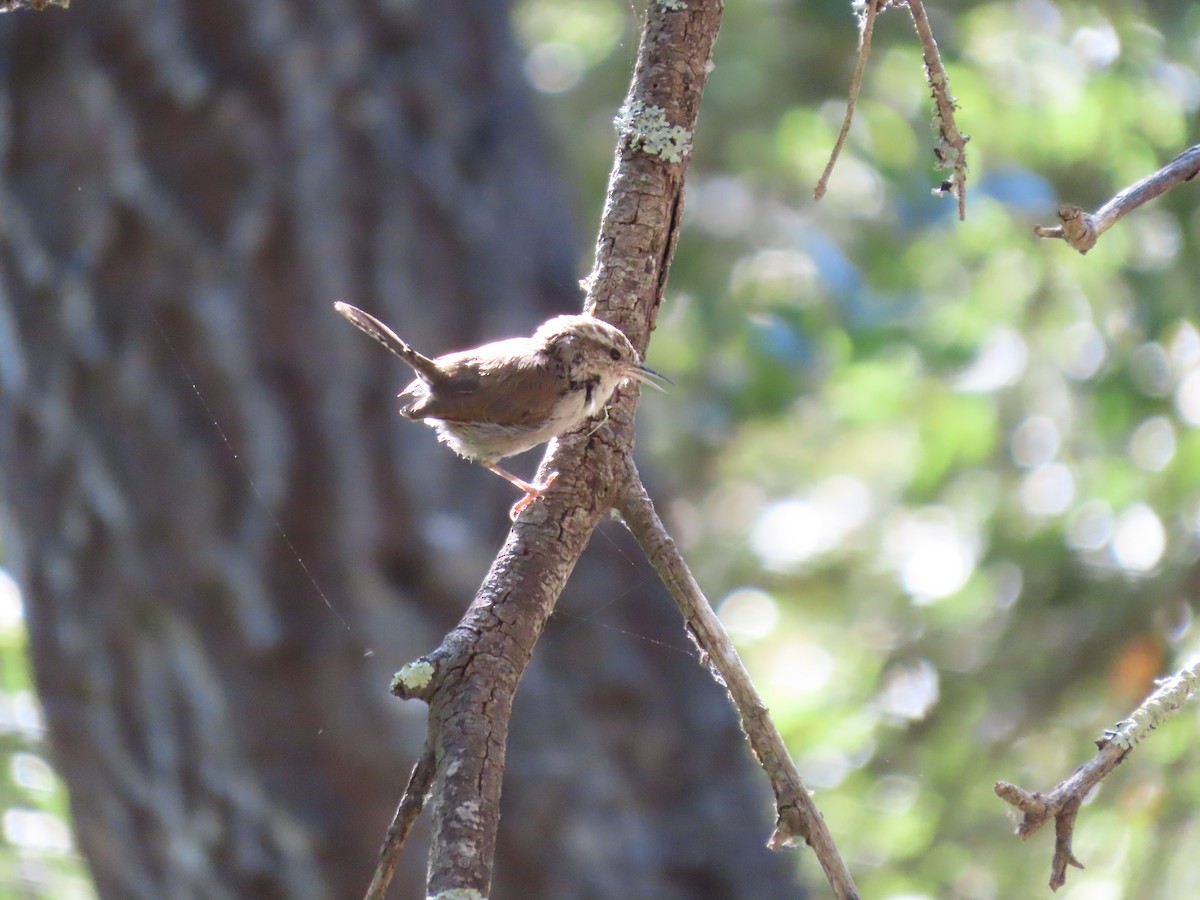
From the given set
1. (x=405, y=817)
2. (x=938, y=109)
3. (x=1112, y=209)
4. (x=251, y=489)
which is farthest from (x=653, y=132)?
(x=251, y=489)

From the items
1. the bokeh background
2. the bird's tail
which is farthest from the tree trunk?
the bird's tail

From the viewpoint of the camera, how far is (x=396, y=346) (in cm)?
306

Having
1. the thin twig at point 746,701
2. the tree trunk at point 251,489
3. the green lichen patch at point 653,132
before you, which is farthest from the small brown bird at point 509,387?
the tree trunk at point 251,489

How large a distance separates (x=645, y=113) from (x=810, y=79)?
4390mm

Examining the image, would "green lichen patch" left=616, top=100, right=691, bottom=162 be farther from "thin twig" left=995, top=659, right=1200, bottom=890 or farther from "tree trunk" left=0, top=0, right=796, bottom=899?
"tree trunk" left=0, top=0, right=796, bottom=899

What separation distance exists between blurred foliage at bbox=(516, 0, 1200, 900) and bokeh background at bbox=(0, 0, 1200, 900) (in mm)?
Result: 16

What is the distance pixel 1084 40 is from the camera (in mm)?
5656

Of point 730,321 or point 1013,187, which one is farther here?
point 730,321

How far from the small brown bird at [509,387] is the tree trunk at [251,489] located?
1098 millimetres

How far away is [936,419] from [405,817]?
449 centimetres

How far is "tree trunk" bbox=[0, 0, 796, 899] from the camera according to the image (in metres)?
4.07

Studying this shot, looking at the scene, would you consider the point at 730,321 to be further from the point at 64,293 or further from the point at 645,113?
the point at 645,113

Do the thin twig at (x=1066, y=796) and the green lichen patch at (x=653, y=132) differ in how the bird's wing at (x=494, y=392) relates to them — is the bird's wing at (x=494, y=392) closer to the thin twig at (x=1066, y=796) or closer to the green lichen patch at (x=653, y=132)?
the green lichen patch at (x=653, y=132)

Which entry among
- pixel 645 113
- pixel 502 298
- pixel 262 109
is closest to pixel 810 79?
pixel 502 298
